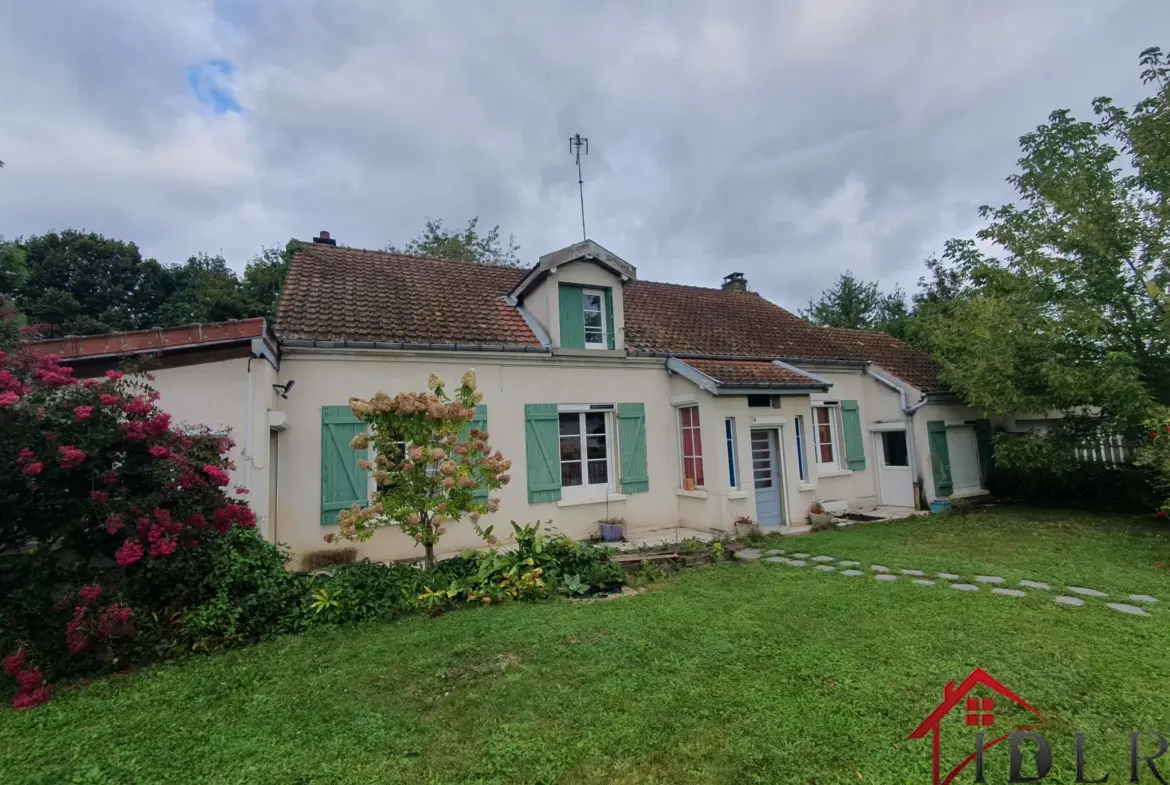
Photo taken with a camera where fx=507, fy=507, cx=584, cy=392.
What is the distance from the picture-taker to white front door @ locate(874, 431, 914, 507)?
13.5 m

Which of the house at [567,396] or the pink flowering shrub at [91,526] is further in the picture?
the house at [567,396]

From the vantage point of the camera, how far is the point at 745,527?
33.3ft

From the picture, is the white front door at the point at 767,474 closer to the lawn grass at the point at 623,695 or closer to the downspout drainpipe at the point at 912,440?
the downspout drainpipe at the point at 912,440

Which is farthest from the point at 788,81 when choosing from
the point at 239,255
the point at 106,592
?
the point at 239,255

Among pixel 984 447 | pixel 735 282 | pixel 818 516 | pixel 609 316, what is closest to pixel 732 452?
pixel 818 516

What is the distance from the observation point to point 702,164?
1365cm

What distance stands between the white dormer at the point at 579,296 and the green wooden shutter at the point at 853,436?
703 cm

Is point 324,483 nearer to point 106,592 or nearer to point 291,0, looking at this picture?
point 106,592

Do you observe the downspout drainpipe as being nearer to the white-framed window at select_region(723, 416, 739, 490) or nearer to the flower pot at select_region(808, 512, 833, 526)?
the flower pot at select_region(808, 512, 833, 526)

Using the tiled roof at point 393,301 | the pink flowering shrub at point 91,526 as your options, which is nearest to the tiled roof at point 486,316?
the tiled roof at point 393,301

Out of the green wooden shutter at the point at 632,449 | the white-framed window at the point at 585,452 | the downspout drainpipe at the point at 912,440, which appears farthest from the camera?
the downspout drainpipe at the point at 912,440

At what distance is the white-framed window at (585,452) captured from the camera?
10508mm

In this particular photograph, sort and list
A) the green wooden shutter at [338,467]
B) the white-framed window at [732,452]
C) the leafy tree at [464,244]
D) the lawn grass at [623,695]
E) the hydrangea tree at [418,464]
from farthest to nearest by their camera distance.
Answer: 1. the leafy tree at [464,244]
2. the white-framed window at [732,452]
3. the green wooden shutter at [338,467]
4. the hydrangea tree at [418,464]
5. the lawn grass at [623,695]
